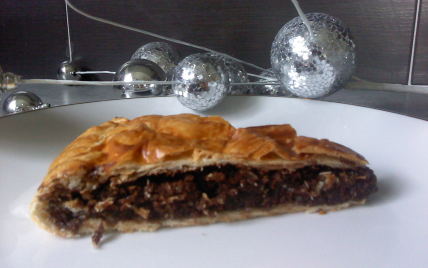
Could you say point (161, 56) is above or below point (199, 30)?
below

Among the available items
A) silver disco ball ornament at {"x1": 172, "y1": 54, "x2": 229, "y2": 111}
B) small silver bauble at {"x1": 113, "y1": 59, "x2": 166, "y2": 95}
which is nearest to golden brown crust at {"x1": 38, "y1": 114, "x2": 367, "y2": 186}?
silver disco ball ornament at {"x1": 172, "y1": 54, "x2": 229, "y2": 111}

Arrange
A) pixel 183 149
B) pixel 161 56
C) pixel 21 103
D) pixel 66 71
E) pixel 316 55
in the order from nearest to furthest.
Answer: pixel 183 149 < pixel 316 55 < pixel 21 103 < pixel 161 56 < pixel 66 71

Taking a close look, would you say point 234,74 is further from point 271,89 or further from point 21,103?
point 21,103

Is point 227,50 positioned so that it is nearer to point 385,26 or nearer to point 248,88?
point 248,88

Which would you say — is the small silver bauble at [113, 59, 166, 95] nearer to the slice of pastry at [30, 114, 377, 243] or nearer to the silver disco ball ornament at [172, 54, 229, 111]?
the silver disco ball ornament at [172, 54, 229, 111]

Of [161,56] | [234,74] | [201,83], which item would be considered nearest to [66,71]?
[161,56]

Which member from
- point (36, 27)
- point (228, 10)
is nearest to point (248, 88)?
point (228, 10)
